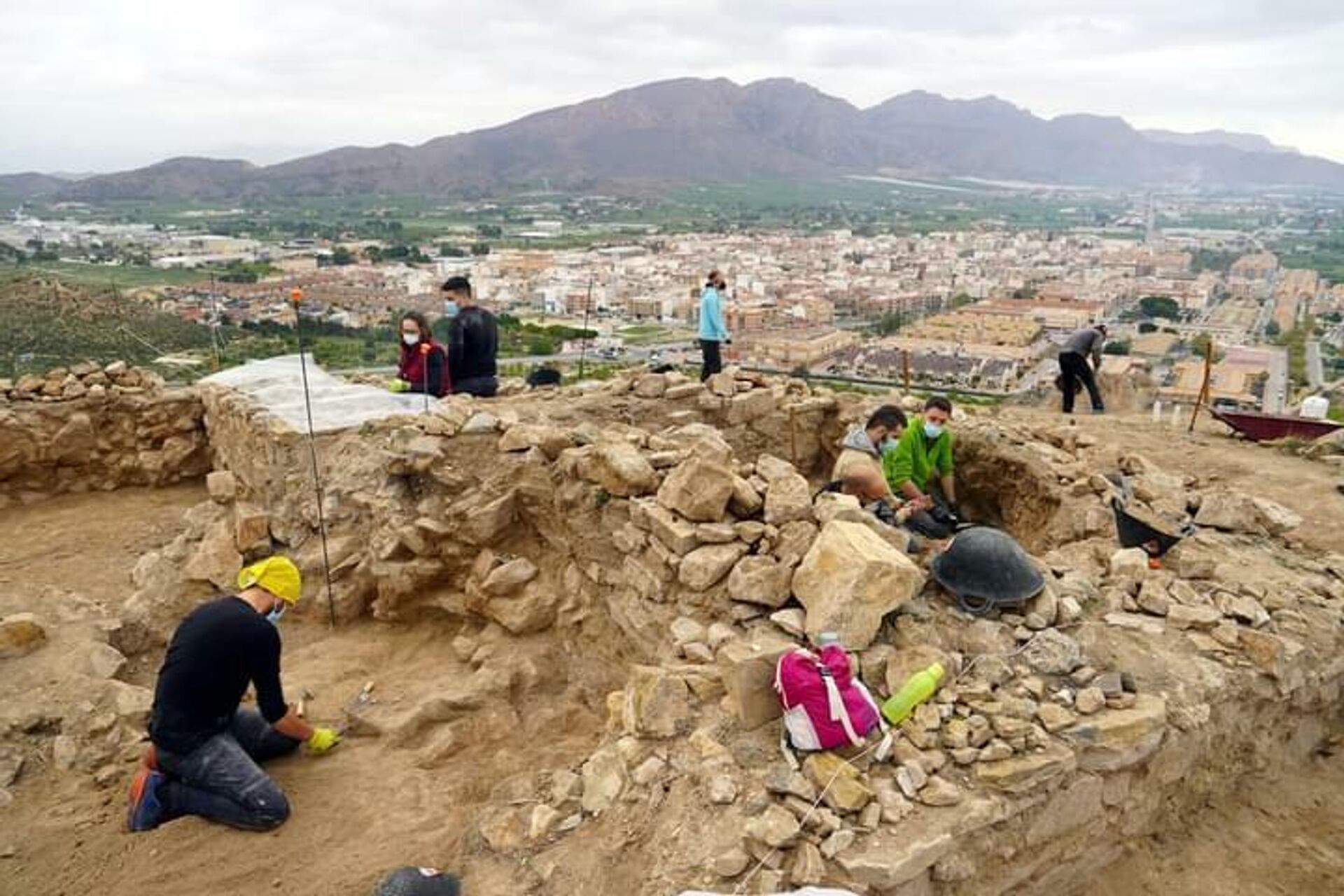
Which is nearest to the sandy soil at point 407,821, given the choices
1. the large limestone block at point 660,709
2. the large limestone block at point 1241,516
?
the large limestone block at point 660,709

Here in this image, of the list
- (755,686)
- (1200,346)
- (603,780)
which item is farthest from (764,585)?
(1200,346)

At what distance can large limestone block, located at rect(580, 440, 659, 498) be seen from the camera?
6.33 metres

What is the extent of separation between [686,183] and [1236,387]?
163 metres

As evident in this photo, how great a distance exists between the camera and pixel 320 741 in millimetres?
5203

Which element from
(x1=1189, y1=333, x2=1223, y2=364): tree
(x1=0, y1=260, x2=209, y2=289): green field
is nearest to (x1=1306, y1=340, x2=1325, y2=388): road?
(x1=1189, y1=333, x2=1223, y2=364): tree

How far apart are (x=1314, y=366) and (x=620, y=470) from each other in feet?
93.5

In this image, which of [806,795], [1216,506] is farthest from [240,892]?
[1216,506]

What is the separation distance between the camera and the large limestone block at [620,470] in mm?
6328

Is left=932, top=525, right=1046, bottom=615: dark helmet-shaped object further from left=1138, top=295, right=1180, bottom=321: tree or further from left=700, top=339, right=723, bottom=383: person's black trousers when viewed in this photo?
left=1138, top=295, right=1180, bottom=321: tree

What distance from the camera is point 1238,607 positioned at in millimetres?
5426

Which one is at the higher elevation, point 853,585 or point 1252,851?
point 853,585

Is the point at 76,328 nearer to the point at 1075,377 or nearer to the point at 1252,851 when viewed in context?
the point at 1075,377

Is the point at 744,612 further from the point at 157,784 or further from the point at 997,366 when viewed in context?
the point at 997,366

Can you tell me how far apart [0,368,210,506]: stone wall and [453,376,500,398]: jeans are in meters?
4.16
